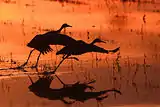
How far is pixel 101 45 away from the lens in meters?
1.52

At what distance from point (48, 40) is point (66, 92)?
235 millimetres

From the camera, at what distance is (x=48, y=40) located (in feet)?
4.87

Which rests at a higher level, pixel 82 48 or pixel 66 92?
pixel 82 48

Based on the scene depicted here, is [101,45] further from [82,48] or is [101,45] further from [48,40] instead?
[48,40]

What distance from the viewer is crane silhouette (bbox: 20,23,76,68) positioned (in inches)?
57.6

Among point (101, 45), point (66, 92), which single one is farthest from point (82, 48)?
point (66, 92)

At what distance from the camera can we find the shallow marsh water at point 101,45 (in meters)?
1.43

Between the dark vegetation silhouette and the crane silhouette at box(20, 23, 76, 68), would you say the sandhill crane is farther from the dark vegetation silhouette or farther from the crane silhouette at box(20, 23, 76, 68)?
the dark vegetation silhouette

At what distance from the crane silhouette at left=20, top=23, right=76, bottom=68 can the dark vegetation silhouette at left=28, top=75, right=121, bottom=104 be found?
0.29 ft

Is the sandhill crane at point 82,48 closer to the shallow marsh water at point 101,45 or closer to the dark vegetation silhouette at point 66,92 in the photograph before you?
the shallow marsh water at point 101,45

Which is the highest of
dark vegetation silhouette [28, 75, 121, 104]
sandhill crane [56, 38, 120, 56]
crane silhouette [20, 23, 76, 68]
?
crane silhouette [20, 23, 76, 68]

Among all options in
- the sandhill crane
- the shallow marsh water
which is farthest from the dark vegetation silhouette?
the sandhill crane

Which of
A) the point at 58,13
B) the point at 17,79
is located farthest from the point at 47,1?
the point at 17,79

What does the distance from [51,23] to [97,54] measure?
0.24 meters
